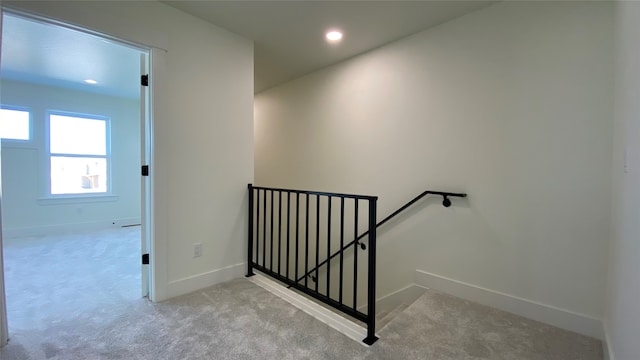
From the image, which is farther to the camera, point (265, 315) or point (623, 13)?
point (265, 315)

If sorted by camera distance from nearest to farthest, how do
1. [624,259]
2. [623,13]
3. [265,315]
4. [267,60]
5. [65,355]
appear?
[624,259]
[623,13]
[65,355]
[265,315]
[267,60]

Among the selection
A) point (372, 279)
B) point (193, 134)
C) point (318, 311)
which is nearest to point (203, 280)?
point (318, 311)

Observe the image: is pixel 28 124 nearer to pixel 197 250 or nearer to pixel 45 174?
pixel 45 174

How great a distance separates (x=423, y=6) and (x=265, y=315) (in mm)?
2689

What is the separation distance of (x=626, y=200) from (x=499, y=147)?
0.92 metres

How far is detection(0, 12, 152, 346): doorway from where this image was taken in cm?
323

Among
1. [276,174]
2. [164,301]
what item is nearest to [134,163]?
[276,174]

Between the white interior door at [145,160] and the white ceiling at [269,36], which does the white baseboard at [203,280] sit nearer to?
the white interior door at [145,160]

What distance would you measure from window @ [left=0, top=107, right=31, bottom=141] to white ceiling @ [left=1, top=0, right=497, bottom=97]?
598mm

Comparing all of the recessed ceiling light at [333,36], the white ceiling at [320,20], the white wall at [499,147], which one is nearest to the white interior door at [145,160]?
the white ceiling at [320,20]

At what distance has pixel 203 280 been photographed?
2363 mm

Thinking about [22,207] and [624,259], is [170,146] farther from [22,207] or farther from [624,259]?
[22,207]

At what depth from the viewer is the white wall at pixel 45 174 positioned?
4.23 m

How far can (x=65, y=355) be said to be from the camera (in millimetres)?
1480
